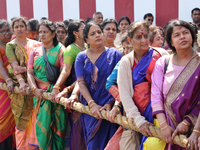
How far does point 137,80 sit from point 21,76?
6.25 feet

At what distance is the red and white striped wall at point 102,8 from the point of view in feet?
16.8

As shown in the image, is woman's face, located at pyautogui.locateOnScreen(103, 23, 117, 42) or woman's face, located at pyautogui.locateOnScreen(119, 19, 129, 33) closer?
woman's face, located at pyautogui.locateOnScreen(103, 23, 117, 42)

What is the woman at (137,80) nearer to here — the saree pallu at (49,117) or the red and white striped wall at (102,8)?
the saree pallu at (49,117)

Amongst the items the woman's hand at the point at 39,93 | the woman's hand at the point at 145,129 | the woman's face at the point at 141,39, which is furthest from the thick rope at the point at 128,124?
the woman's face at the point at 141,39

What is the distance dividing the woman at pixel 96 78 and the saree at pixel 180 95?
0.68 metres

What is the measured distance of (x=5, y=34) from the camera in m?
3.84

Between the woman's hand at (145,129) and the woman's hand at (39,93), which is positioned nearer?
the woman's hand at (145,129)

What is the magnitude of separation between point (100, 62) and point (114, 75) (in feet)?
1.07

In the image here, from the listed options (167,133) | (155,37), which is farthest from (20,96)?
(167,133)

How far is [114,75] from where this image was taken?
2275mm

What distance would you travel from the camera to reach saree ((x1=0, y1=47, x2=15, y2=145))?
3.77 m

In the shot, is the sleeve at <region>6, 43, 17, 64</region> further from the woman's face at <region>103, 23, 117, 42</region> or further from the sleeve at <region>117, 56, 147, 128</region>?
the sleeve at <region>117, 56, 147, 128</region>

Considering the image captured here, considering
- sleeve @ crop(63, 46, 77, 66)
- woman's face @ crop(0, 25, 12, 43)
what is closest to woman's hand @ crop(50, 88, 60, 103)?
sleeve @ crop(63, 46, 77, 66)

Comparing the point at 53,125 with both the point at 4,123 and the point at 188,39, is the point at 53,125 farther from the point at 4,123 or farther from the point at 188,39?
the point at 188,39
